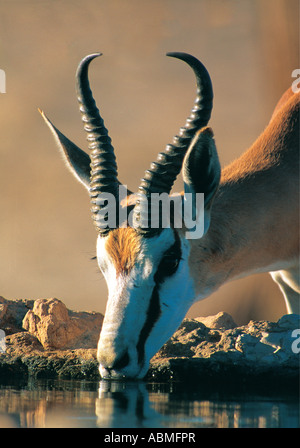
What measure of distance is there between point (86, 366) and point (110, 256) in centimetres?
129

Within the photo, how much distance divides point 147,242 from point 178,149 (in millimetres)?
945

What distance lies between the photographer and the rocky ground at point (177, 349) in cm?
564

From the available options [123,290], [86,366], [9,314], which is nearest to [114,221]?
[123,290]

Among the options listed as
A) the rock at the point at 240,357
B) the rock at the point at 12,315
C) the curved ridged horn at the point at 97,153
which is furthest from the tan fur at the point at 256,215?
the rock at the point at 12,315

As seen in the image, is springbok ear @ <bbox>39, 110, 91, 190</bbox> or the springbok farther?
springbok ear @ <bbox>39, 110, 91, 190</bbox>

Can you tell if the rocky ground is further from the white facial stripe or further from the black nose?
the black nose

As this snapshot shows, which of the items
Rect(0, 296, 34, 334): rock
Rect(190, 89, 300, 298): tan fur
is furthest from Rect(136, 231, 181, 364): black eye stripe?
Rect(0, 296, 34, 334): rock

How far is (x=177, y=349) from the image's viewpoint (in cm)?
647

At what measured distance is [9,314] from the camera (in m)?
8.45

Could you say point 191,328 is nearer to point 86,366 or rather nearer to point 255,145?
point 86,366

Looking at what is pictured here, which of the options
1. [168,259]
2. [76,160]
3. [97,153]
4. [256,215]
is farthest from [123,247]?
[256,215]

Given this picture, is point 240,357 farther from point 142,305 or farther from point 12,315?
point 12,315

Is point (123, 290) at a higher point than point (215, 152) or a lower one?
lower

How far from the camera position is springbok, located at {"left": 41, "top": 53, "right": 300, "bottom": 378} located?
17.8ft
